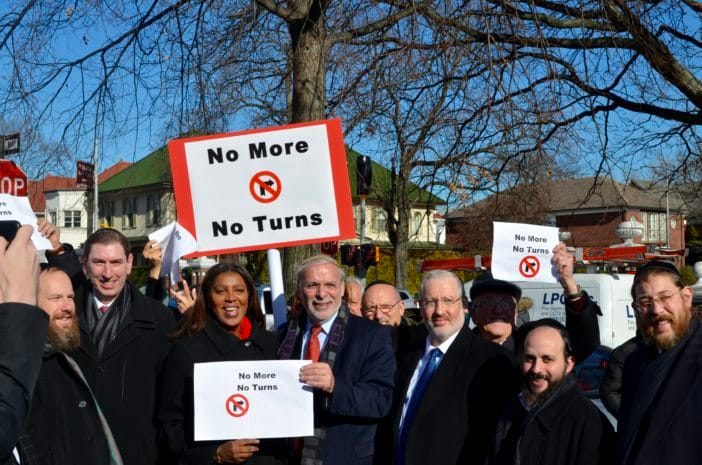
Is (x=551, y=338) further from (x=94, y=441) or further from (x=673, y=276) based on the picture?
(x=94, y=441)

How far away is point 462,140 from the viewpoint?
9.48m

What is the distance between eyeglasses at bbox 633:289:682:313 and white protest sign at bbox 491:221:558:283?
1.58m

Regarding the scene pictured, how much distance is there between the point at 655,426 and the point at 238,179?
3092 mm

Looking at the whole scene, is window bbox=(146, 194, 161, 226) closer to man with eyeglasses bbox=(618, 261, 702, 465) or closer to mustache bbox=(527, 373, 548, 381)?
mustache bbox=(527, 373, 548, 381)

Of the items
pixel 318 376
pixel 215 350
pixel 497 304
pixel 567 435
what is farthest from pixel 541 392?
pixel 215 350

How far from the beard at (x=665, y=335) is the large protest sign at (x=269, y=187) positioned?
184 centimetres

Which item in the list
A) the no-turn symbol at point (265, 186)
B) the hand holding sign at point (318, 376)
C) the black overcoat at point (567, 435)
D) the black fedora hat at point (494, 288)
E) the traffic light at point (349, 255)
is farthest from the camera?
the traffic light at point (349, 255)

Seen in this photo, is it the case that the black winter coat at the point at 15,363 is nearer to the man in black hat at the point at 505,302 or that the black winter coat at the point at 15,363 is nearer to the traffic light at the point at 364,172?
the man in black hat at the point at 505,302

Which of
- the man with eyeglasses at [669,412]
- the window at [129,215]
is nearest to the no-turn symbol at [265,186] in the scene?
the man with eyeglasses at [669,412]

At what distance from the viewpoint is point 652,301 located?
385cm

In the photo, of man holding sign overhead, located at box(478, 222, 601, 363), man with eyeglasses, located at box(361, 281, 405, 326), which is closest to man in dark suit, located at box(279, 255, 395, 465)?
man holding sign overhead, located at box(478, 222, 601, 363)

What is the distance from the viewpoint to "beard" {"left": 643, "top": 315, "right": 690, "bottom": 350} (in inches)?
148

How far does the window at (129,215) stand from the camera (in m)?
64.2

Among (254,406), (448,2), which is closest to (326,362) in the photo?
(254,406)
